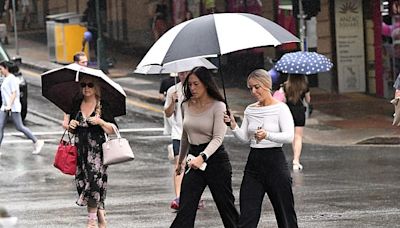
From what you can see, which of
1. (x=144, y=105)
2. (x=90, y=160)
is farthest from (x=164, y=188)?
(x=144, y=105)

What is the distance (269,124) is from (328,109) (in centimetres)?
1538

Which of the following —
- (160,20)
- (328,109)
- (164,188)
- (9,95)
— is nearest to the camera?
(164,188)

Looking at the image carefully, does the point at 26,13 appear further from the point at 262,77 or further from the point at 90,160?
the point at 262,77

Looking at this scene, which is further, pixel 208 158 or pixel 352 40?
pixel 352 40

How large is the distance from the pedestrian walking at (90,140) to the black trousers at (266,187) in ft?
5.34

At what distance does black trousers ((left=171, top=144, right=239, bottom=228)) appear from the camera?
9.51 m

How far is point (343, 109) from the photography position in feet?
80.2

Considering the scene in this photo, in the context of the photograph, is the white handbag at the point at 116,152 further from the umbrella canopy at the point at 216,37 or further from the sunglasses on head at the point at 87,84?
→ the umbrella canopy at the point at 216,37

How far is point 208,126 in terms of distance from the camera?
9539mm

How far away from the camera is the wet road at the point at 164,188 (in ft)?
38.2

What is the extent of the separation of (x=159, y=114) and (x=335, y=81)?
5.26 meters

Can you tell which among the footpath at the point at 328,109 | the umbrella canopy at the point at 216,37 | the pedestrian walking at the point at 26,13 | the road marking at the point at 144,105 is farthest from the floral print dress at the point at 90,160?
the pedestrian walking at the point at 26,13

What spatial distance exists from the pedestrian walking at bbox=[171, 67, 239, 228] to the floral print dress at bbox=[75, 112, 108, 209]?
1.09 metres

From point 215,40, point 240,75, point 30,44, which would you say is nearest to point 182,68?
point 215,40
